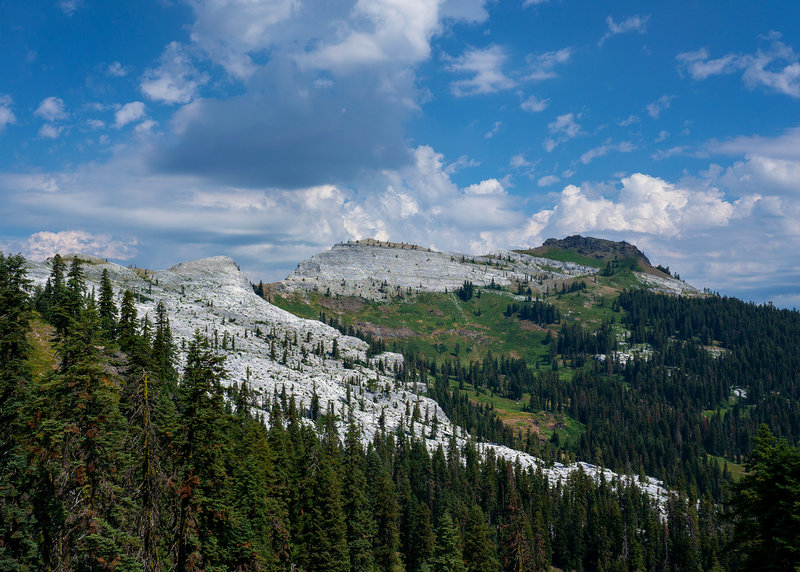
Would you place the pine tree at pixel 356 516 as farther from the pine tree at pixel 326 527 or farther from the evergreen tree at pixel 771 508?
the evergreen tree at pixel 771 508

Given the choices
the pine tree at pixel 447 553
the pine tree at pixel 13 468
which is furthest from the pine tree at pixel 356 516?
the pine tree at pixel 13 468

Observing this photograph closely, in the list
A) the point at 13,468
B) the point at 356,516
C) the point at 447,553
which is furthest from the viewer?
the point at 356,516

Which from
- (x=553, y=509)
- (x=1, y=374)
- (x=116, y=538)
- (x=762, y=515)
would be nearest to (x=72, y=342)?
(x=116, y=538)

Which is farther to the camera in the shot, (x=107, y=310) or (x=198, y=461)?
(x=107, y=310)

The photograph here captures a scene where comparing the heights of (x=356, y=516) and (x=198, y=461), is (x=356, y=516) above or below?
below

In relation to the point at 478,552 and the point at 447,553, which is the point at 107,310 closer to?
the point at 447,553

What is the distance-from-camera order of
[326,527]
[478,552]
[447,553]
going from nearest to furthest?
[447,553] < [326,527] < [478,552]

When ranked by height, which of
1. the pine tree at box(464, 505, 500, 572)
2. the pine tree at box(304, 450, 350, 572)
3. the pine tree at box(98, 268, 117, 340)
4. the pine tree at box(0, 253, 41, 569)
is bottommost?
the pine tree at box(464, 505, 500, 572)

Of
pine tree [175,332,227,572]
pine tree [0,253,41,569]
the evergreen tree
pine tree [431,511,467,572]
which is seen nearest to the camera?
pine tree [175,332,227,572]

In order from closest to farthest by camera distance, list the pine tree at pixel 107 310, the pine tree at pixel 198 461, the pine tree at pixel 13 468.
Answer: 1. the pine tree at pixel 198 461
2. the pine tree at pixel 13 468
3. the pine tree at pixel 107 310

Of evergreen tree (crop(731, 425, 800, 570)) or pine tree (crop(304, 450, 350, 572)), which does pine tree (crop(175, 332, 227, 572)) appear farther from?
evergreen tree (crop(731, 425, 800, 570))

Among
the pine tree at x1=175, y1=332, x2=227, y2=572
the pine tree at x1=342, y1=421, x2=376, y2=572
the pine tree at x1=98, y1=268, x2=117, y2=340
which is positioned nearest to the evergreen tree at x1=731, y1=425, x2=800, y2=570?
the pine tree at x1=175, y1=332, x2=227, y2=572

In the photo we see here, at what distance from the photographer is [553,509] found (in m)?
170

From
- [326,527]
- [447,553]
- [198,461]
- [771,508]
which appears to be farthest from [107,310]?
[771,508]
